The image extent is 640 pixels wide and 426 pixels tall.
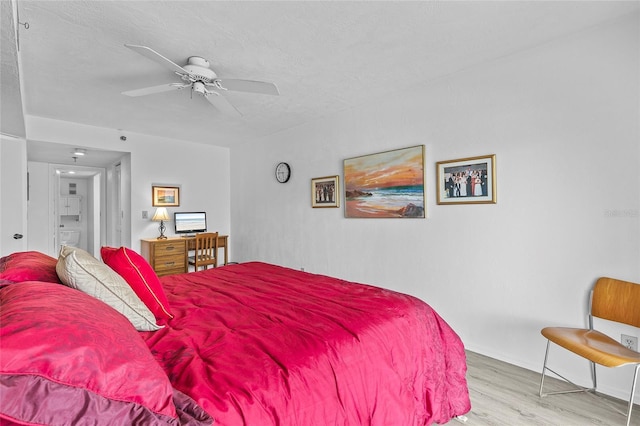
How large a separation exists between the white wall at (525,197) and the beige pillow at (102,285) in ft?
8.13

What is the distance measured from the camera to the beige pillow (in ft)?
3.92

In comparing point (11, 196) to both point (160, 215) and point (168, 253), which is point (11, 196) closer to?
point (160, 215)

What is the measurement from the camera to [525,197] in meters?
2.39

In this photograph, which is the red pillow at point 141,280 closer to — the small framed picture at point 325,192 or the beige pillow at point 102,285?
the beige pillow at point 102,285

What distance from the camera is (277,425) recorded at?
0.96 meters

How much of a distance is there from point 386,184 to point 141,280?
2.51 m

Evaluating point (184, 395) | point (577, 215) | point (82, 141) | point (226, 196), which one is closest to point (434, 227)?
point (577, 215)

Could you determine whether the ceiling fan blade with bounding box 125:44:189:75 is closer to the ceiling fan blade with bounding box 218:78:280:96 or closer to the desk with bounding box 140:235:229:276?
the ceiling fan blade with bounding box 218:78:280:96

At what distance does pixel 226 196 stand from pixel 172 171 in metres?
1.04

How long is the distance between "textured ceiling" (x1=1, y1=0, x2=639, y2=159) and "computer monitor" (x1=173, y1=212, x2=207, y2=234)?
2178mm

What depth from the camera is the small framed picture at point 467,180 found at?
101 inches

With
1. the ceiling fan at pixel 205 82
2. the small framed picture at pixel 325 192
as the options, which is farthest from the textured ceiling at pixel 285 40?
the small framed picture at pixel 325 192

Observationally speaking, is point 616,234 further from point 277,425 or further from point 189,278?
point 189,278

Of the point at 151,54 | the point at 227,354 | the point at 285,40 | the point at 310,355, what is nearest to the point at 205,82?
the point at 151,54
